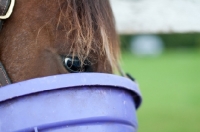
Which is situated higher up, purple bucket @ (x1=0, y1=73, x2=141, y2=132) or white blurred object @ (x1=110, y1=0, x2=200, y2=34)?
white blurred object @ (x1=110, y1=0, x2=200, y2=34)

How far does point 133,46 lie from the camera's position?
15234 millimetres

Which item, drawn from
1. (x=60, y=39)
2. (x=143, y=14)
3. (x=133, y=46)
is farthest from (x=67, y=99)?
(x=133, y=46)

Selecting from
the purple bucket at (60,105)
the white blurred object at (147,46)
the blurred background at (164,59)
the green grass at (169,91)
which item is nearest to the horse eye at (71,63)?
the purple bucket at (60,105)

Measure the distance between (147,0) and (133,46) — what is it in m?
12.3

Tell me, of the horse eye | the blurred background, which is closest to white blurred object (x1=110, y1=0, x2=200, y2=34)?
the blurred background

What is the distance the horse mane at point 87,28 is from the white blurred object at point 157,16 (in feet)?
3.10

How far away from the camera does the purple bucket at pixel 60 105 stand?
1599 millimetres

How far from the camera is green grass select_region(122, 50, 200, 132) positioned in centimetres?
684

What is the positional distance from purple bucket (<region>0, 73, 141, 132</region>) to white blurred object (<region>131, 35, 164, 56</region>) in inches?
489

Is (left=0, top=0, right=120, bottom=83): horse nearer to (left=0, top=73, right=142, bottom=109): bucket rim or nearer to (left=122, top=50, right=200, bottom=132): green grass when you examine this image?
(left=0, top=73, right=142, bottom=109): bucket rim

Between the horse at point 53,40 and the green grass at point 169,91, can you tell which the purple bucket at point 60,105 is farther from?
the green grass at point 169,91

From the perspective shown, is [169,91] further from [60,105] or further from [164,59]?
[60,105]

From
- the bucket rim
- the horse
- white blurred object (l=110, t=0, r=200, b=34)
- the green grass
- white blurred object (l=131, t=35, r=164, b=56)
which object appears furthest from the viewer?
white blurred object (l=131, t=35, r=164, b=56)

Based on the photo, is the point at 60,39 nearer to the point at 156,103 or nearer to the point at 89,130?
the point at 89,130
